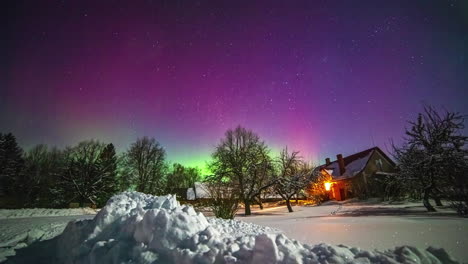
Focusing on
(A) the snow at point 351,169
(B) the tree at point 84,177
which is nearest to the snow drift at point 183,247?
(B) the tree at point 84,177

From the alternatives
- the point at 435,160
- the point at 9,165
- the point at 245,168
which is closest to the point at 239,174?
the point at 245,168

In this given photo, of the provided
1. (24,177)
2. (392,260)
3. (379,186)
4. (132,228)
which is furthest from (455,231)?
(24,177)

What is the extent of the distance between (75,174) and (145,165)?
13.0 meters

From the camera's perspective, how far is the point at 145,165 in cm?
3984

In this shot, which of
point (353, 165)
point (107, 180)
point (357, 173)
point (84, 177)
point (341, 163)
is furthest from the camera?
point (341, 163)

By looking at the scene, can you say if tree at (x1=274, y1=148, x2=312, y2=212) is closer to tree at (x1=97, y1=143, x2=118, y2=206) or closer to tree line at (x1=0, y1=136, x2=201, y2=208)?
tree line at (x1=0, y1=136, x2=201, y2=208)

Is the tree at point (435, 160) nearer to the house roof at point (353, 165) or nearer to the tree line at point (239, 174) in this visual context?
the tree line at point (239, 174)

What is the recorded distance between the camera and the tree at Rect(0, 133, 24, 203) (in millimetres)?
33156

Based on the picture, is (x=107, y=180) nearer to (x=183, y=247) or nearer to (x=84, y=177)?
(x=84, y=177)

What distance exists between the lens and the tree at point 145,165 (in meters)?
37.8

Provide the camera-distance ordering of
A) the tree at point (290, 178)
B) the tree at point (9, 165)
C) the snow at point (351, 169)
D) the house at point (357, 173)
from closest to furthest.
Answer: the tree at point (290, 178), the house at point (357, 173), the snow at point (351, 169), the tree at point (9, 165)

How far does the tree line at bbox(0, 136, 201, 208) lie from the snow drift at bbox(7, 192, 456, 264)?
82.4 ft

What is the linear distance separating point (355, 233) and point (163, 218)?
4714mm

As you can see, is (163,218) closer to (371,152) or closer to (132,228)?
(132,228)
